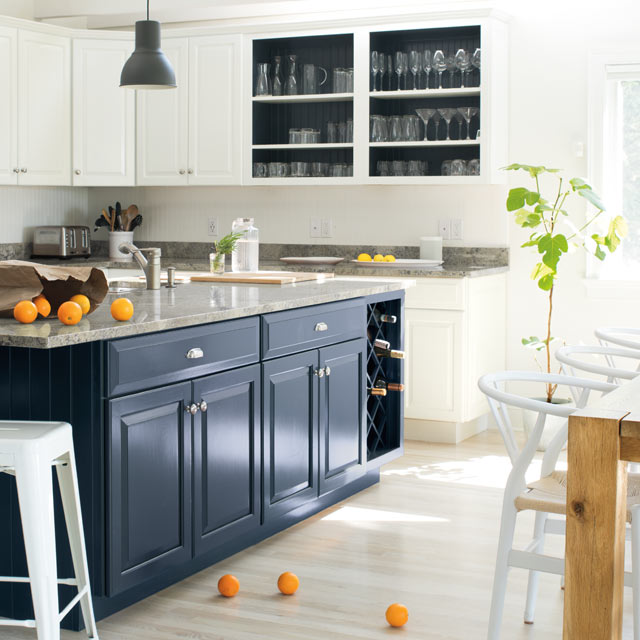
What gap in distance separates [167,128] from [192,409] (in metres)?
3.31

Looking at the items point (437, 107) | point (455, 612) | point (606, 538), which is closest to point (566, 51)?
point (437, 107)

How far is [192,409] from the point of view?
3.00 meters

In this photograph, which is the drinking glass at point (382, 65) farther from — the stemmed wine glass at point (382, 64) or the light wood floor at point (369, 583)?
the light wood floor at point (369, 583)

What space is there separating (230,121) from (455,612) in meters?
3.61

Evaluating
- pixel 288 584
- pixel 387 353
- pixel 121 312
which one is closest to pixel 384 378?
pixel 387 353

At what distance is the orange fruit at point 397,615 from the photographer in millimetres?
2816

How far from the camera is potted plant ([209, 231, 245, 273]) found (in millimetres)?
4230

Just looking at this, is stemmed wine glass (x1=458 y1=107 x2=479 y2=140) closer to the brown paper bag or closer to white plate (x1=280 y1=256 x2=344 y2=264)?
white plate (x1=280 y1=256 x2=344 y2=264)

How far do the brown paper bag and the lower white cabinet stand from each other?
2545 mm

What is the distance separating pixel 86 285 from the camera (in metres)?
2.88

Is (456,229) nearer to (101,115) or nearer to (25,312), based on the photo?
(101,115)

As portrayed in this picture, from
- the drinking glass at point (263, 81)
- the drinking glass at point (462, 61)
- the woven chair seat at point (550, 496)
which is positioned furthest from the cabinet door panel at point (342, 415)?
the drinking glass at point (263, 81)

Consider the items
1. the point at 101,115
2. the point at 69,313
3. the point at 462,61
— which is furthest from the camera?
the point at 101,115

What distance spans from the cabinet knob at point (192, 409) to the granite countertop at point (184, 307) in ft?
0.82
